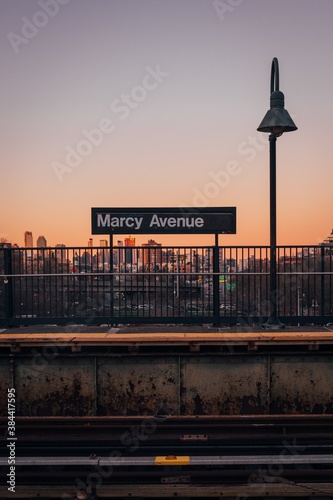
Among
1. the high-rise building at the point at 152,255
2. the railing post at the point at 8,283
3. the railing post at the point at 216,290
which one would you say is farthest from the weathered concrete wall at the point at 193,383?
the high-rise building at the point at 152,255

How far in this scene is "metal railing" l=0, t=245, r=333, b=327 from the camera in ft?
32.0

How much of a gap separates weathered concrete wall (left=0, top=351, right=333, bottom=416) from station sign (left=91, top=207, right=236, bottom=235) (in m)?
2.87

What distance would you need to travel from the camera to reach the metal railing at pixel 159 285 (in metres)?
9.77

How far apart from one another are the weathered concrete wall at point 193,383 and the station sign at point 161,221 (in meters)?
2.87

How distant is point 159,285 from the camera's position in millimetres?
9984

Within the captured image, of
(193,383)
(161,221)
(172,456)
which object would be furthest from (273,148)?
(172,456)

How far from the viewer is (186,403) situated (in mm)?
A: 8188

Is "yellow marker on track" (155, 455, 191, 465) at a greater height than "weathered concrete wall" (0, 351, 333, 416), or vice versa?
"weathered concrete wall" (0, 351, 333, 416)

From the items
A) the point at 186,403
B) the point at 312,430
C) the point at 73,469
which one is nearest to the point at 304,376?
the point at 312,430

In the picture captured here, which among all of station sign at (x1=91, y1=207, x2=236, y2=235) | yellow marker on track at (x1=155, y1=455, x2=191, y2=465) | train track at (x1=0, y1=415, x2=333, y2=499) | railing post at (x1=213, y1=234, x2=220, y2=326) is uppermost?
station sign at (x1=91, y1=207, x2=236, y2=235)

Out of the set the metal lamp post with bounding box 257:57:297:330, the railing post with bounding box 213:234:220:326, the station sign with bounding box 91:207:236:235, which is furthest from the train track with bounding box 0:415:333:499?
the station sign with bounding box 91:207:236:235

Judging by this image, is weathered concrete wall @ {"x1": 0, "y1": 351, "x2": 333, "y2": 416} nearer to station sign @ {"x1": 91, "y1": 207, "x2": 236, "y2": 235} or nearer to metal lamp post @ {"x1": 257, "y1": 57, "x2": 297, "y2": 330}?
metal lamp post @ {"x1": 257, "y1": 57, "x2": 297, "y2": 330}

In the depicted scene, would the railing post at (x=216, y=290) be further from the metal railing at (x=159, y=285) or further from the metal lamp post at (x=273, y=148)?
the metal lamp post at (x=273, y=148)

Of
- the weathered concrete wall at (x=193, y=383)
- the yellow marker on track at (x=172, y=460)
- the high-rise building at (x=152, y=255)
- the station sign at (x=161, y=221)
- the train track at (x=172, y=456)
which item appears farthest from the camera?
the high-rise building at (x=152, y=255)
